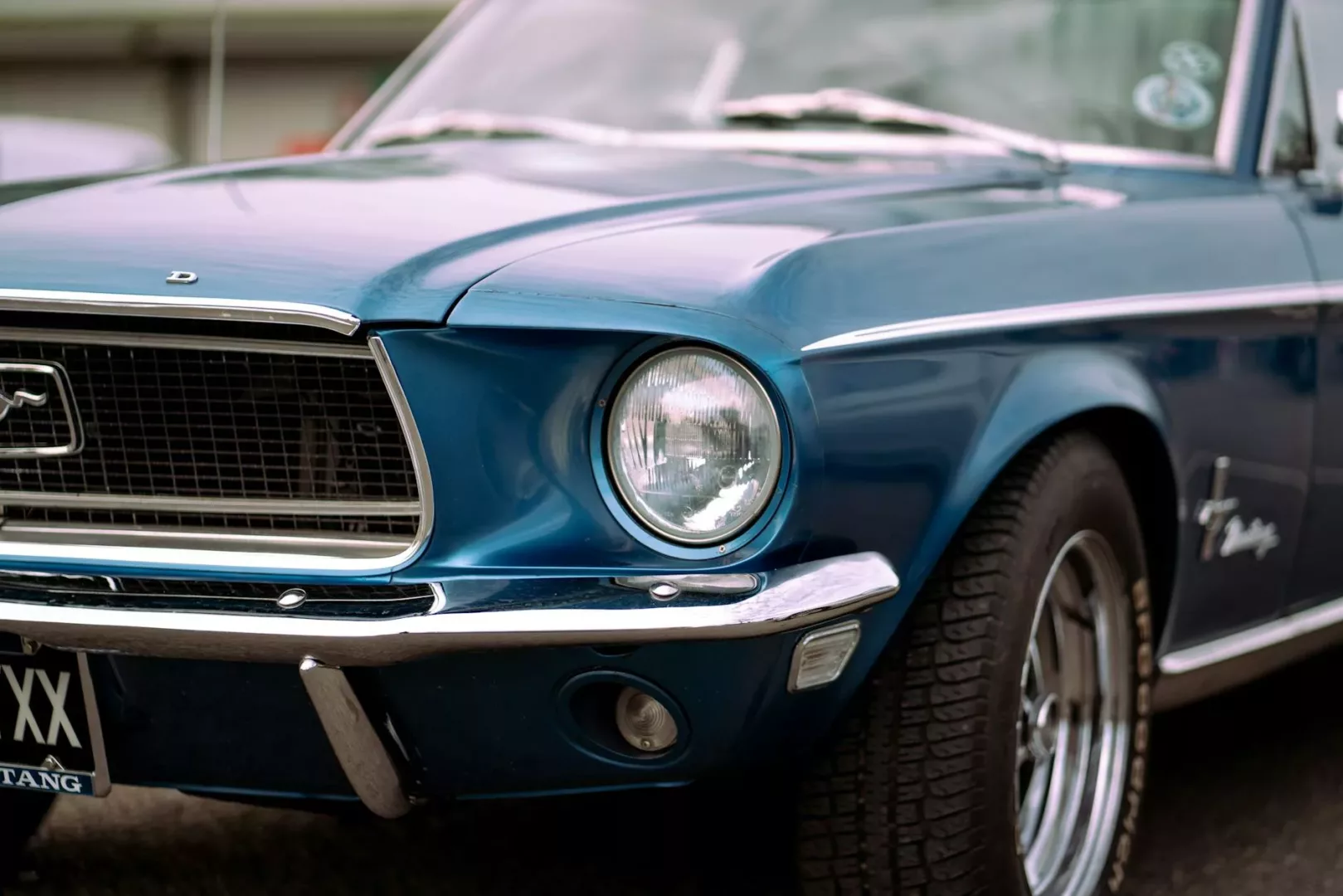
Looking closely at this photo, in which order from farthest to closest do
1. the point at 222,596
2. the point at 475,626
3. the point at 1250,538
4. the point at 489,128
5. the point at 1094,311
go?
the point at 489,128, the point at 1250,538, the point at 1094,311, the point at 222,596, the point at 475,626

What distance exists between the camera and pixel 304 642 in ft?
7.05

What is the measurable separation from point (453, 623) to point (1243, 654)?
1.61 metres

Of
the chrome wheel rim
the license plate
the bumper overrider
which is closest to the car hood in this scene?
the bumper overrider

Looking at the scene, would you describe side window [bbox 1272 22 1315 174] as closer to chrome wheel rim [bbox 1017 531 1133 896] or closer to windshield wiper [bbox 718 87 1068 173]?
windshield wiper [bbox 718 87 1068 173]

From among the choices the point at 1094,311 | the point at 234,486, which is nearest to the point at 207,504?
the point at 234,486

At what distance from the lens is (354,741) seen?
226 cm

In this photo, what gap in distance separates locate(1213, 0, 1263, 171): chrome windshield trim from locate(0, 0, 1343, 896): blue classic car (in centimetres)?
53

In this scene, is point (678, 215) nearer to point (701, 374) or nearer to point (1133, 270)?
point (701, 374)

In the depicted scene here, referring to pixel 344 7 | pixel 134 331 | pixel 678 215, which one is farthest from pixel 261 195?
pixel 344 7

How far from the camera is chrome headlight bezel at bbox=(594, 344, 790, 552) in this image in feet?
7.05

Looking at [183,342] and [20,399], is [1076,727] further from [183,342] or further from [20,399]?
[20,399]

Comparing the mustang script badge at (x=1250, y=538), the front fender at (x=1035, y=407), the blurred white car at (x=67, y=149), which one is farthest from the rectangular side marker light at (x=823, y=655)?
the blurred white car at (x=67, y=149)

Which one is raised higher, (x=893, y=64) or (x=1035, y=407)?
(x=893, y=64)

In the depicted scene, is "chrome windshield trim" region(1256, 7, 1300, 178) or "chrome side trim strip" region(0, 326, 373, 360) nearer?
"chrome side trim strip" region(0, 326, 373, 360)
